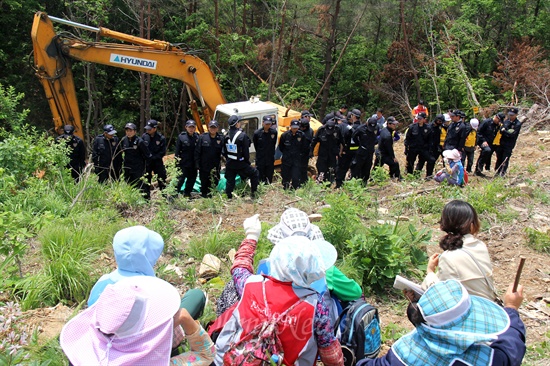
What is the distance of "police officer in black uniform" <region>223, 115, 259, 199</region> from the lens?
26.6 feet

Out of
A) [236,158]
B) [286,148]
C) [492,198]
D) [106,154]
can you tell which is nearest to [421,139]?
[286,148]

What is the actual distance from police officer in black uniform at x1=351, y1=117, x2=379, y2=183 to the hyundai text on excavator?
75.6 inches

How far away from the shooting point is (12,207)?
540cm

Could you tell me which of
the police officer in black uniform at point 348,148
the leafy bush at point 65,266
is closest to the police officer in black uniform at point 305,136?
the police officer in black uniform at point 348,148

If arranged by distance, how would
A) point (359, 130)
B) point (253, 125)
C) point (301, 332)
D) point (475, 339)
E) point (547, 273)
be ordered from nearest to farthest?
point (475, 339) < point (301, 332) < point (547, 273) < point (359, 130) < point (253, 125)

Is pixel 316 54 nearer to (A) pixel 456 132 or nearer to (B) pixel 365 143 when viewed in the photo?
(A) pixel 456 132

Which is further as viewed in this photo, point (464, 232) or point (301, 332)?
point (464, 232)

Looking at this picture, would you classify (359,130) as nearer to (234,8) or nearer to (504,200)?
(504,200)

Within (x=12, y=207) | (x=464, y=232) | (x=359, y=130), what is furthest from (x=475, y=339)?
(x=359, y=130)

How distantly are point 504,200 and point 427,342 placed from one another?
551cm

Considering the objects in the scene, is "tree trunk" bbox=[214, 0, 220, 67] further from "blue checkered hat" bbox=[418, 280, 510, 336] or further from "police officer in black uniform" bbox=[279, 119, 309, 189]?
"blue checkered hat" bbox=[418, 280, 510, 336]

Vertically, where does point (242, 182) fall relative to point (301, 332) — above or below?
below

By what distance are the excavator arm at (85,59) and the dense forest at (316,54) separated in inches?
249

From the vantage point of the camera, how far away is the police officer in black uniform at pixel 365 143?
30.4 ft
